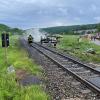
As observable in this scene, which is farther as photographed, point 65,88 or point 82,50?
point 82,50

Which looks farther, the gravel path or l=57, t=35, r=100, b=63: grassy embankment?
l=57, t=35, r=100, b=63: grassy embankment

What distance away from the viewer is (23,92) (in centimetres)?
1171

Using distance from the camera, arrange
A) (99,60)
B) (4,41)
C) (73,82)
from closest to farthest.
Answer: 1. (73,82)
2. (4,41)
3. (99,60)

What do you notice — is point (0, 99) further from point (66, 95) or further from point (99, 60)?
point (99, 60)

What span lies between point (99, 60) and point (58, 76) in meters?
9.60

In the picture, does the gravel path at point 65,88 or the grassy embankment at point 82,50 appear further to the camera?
the grassy embankment at point 82,50

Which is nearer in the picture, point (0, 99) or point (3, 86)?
point (0, 99)

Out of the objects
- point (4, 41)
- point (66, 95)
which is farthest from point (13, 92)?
point (4, 41)

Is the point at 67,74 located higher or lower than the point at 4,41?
lower

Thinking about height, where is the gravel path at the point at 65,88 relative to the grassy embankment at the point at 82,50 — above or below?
above

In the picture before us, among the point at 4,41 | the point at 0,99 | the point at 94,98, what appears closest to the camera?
the point at 0,99

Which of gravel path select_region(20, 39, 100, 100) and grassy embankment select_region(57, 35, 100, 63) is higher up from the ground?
gravel path select_region(20, 39, 100, 100)

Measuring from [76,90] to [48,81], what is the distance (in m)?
2.71

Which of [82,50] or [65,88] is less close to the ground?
[65,88]
